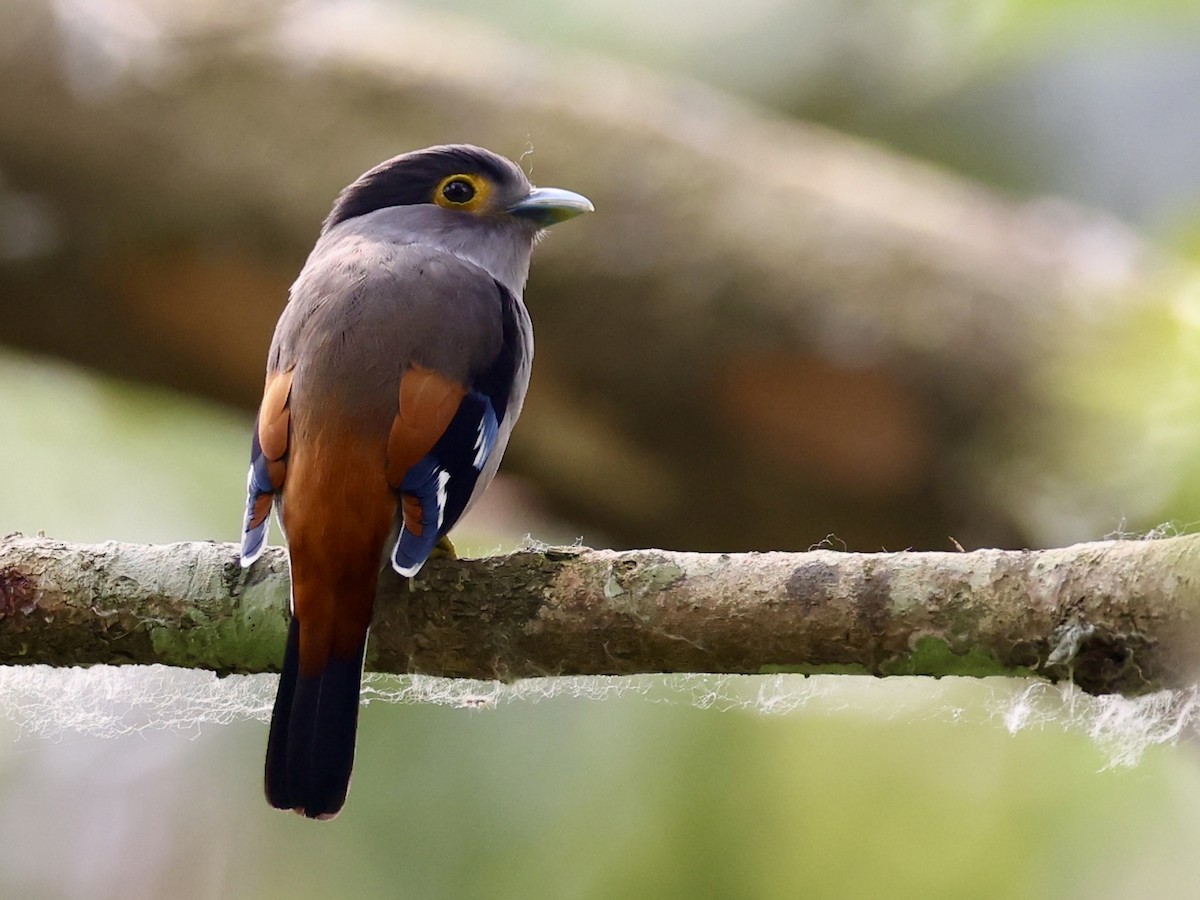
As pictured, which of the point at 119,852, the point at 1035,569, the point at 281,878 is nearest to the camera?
the point at 1035,569

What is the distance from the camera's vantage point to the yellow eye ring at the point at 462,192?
355 centimetres

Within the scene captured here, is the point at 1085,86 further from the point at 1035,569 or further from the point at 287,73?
the point at 1035,569

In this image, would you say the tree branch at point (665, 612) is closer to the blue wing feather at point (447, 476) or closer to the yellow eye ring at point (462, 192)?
the blue wing feather at point (447, 476)

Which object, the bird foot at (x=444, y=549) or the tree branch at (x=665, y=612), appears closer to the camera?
the tree branch at (x=665, y=612)

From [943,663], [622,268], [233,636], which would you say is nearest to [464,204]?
[233,636]

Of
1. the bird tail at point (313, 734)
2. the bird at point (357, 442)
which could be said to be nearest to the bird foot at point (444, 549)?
the bird at point (357, 442)

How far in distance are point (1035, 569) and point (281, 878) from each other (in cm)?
456

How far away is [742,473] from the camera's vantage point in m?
4.92

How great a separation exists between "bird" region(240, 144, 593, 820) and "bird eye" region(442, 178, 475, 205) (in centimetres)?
19

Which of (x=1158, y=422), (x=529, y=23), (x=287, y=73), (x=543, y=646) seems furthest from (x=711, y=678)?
(x=529, y=23)

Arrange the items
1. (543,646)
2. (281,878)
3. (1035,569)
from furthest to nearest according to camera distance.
A: (281,878), (543,646), (1035,569)

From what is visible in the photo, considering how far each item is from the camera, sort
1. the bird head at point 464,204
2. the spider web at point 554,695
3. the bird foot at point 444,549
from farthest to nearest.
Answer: the bird head at point 464,204 < the bird foot at point 444,549 < the spider web at point 554,695

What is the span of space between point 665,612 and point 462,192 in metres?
1.65

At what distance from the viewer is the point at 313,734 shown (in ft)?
7.71
